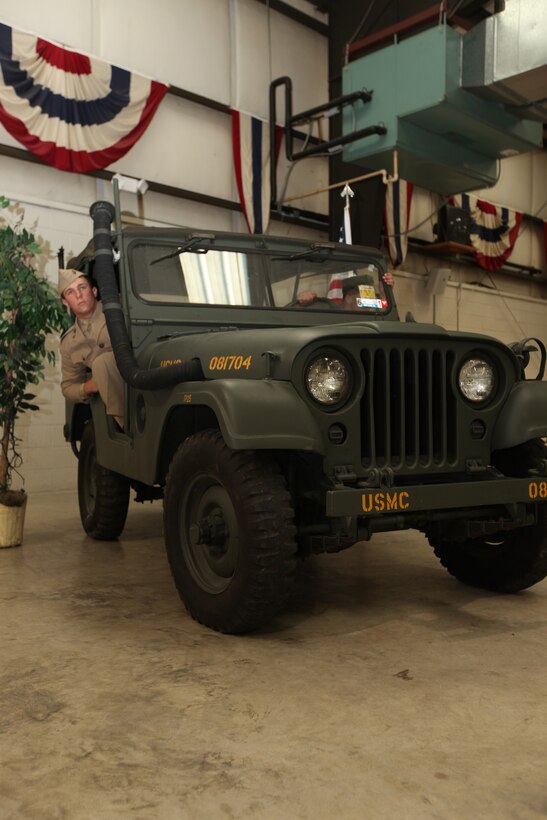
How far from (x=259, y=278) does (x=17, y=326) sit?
1.51 m

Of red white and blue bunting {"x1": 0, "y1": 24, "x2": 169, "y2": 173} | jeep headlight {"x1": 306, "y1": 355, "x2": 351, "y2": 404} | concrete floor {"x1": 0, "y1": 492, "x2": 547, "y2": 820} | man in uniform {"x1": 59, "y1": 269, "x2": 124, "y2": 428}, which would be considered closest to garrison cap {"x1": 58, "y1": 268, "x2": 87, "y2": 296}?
man in uniform {"x1": 59, "y1": 269, "x2": 124, "y2": 428}

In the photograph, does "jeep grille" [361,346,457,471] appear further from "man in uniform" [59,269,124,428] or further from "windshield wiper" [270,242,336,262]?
"man in uniform" [59,269,124,428]

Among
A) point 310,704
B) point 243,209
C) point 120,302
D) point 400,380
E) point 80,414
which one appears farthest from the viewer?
point 243,209

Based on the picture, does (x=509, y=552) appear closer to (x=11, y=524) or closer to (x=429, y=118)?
(x=11, y=524)

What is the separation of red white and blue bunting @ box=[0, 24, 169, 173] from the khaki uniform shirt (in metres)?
3.49

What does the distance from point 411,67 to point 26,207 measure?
4146mm

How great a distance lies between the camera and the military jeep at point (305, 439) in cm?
265

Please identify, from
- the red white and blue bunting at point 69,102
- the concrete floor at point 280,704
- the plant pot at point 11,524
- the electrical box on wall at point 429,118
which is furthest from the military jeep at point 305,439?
the electrical box on wall at point 429,118

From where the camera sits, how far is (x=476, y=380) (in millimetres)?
3035

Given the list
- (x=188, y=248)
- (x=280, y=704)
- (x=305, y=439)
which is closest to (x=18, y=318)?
(x=188, y=248)

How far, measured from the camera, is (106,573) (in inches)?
153

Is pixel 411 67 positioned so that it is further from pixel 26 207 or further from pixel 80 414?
pixel 80 414

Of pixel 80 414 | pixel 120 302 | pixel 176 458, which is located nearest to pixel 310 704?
pixel 176 458

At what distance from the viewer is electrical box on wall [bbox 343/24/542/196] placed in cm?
766
